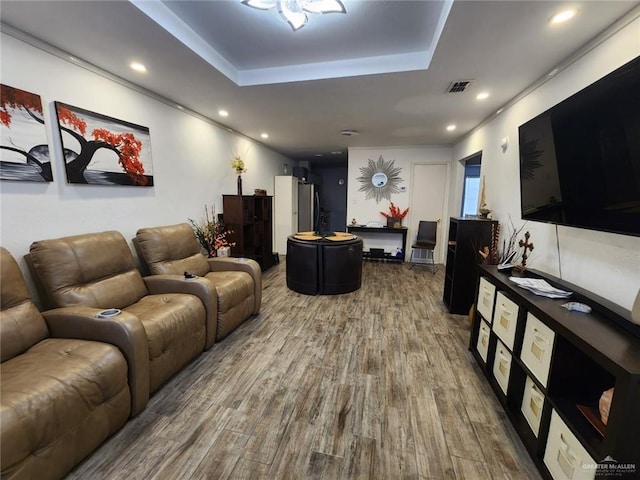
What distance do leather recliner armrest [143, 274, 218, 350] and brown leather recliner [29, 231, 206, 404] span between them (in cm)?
8

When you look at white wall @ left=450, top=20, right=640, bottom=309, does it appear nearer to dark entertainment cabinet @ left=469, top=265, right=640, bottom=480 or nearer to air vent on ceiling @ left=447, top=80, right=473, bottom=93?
dark entertainment cabinet @ left=469, top=265, right=640, bottom=480

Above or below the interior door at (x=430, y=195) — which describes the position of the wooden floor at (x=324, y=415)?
below

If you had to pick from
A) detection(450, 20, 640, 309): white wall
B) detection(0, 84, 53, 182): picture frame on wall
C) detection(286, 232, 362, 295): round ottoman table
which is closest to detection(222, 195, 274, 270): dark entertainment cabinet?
detection(286, 232, 362, 295): round ottoman table

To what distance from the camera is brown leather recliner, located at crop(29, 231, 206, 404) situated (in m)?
1.67

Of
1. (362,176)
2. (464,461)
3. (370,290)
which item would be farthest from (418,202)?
(464,461)

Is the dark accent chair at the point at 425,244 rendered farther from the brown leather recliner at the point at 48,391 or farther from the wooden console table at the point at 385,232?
the brown leather recliner at the point at 48,391

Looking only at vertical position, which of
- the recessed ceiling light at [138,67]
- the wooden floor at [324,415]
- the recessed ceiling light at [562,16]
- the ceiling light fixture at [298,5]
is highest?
the ceiling light fixture at [298,5]

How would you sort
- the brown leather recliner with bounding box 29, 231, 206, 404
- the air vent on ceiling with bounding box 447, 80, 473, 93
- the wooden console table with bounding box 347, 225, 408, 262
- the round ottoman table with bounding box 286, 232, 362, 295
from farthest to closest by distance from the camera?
1. the wooden console table with bounding box 347, 225, 408, 262
2. the round ottoman table with bounding box 286, 232, 362, 295
3. the air vent on ceiling with bounding box 447, 80, 473, 93
4. the brown leather recliner with bounding box 29, 231, 206, 404

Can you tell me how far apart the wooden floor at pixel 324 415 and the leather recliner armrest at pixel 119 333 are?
0.21 m

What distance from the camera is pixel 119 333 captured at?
1550mm

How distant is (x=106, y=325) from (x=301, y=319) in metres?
1.85

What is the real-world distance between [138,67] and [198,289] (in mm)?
2034

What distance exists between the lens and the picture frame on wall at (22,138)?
1747 mm

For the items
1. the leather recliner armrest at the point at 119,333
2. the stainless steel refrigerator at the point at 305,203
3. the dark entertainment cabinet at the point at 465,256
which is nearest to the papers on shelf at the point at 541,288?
the dark entertainment cabinet at the point at 465,256
